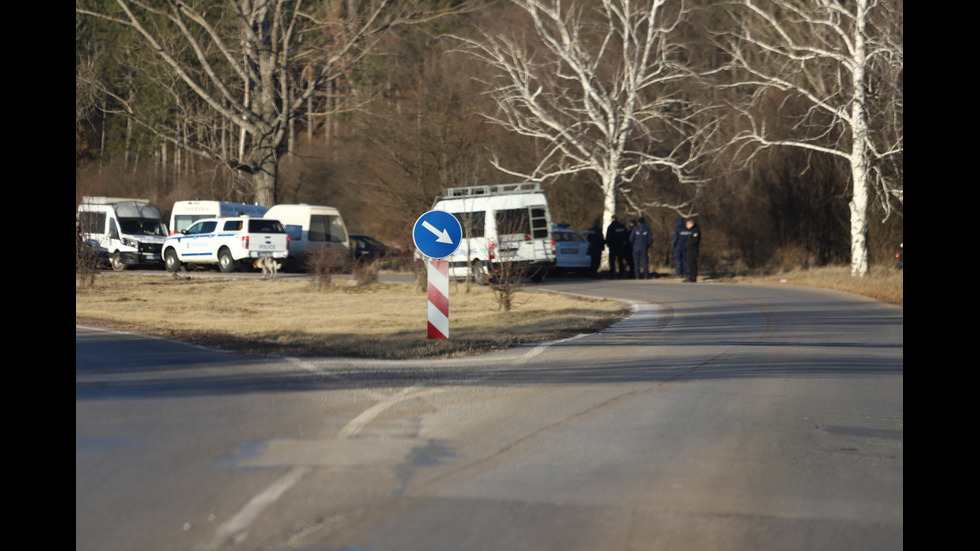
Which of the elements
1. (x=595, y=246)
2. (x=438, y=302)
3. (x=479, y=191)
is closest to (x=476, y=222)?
(x=479, y=191)

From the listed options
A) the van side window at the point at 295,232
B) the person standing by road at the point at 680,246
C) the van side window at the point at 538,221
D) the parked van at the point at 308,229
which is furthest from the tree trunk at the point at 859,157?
the van side window at the point at 295,232

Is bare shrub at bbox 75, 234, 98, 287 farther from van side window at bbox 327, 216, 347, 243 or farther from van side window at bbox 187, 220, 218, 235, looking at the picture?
van side window at bbox 327, 216, 347, 243

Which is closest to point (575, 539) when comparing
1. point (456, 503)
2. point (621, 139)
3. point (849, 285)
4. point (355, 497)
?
point (456, 503)

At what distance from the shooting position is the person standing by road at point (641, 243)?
30.3m

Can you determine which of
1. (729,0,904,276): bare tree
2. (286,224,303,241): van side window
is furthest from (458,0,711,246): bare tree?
(286,224,303,241): van side window

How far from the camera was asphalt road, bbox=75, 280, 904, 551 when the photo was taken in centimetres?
501

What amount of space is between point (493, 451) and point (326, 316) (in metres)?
11.8

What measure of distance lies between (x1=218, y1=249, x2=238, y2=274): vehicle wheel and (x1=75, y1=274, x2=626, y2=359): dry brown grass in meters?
5.20

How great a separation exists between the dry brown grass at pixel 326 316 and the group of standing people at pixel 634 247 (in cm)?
644

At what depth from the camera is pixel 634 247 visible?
3083 centimetres

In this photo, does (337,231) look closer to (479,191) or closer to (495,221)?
(479,191)

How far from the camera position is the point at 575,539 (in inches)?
192

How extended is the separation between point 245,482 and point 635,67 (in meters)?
29.3
